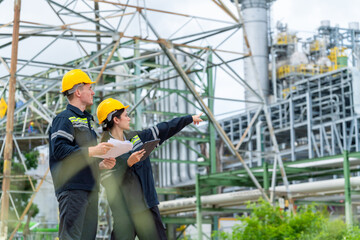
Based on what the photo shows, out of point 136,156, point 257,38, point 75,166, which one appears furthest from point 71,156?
point 257,38

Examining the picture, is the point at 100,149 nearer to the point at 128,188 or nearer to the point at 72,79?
the point at 72,79

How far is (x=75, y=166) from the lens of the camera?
5.37 metres

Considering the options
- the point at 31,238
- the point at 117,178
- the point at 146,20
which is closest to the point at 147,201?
the point at 117,178

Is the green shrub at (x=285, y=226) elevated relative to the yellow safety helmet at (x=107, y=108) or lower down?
lower down

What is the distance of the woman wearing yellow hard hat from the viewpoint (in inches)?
231

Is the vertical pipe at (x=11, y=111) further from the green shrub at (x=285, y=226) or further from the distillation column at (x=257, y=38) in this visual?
the distillation column at (x=257, y=38)

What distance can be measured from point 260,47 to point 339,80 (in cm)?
819

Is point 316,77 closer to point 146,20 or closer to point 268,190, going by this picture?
point 268,190

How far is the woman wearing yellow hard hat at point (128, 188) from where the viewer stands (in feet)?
19.2

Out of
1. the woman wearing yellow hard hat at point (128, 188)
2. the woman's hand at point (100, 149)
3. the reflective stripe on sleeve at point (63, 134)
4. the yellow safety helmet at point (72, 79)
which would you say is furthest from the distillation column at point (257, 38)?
the woman's hand at point (100, 149)

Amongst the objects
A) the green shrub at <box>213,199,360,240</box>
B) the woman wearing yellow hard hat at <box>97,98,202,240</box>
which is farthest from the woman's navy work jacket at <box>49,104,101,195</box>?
the green shrub at <box>213,199,360,240</box>

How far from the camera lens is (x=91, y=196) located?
5.48 metres

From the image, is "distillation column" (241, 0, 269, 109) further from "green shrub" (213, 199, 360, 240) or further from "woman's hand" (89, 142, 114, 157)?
"woman's hand" (89, 142, 114, 157)

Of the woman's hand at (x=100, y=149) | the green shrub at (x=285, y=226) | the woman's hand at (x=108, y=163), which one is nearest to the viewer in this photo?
the woman's hand at (x=100, y=149)
